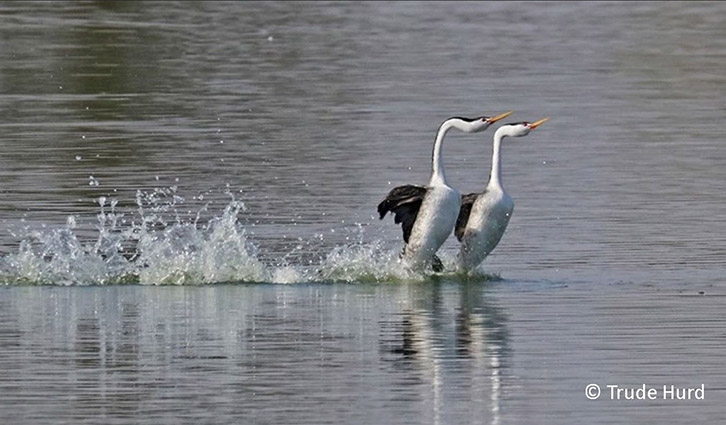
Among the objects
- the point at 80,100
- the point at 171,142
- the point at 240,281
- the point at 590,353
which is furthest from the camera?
the point at 80,100

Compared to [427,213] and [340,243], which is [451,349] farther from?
[340,243]

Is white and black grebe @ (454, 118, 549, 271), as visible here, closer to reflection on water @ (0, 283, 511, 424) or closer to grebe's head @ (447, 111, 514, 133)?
grebe's head @ (447, 111, 514, 133)

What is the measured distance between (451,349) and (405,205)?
282cm

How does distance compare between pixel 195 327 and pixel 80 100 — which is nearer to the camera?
pixel 195 327

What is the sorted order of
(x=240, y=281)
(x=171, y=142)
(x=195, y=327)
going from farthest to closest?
(x=171, y=142) < (x=240, y=281) < (x=195, y=327)

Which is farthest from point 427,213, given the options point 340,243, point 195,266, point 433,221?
point 195,266

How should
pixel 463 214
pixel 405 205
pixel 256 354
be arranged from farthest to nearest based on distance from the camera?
1. pixel 463 214
2. pixel 405 205
3. pixel 256 354

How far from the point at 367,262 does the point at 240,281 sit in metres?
0.84

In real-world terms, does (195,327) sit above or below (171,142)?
below

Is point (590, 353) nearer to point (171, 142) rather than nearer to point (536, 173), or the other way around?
point (536, 173)

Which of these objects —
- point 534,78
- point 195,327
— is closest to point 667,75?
point 534,78

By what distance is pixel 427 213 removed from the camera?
14438mm

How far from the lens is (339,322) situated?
12.9 meters

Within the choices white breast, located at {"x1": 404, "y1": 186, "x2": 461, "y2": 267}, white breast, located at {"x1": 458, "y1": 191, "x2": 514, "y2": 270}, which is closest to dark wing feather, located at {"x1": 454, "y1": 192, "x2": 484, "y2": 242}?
white breast, located at {"x1": 458, "y1": 191, "x2": 514, "y2": 270}
